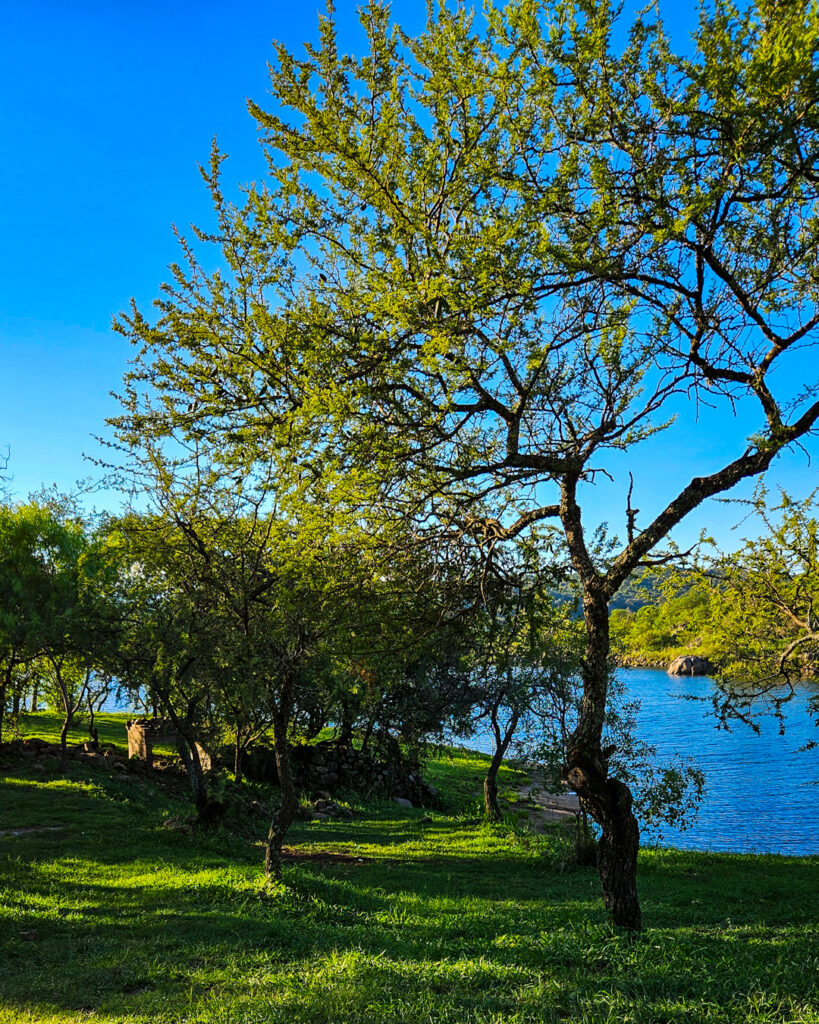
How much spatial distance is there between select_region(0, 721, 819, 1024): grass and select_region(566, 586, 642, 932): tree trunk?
52 centimetres

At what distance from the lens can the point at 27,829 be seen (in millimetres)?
13836

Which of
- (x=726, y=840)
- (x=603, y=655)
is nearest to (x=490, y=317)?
Result: (x=603, y=655)

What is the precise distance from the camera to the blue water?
21562mm

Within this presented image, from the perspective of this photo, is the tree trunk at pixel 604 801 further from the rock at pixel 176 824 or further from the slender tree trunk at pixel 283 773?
the rock at pixel 176 824

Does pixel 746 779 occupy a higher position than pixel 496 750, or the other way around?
pixel 496 750

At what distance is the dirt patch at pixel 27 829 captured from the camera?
13328 millimetres

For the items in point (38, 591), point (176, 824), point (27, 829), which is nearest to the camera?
point (27, 829)

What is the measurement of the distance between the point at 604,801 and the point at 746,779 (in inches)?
1099

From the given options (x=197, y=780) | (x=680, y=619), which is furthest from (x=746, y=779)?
(x=197, y=780)

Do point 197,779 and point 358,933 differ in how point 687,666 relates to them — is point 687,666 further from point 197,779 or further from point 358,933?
point 358,933

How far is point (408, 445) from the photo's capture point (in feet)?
24.7

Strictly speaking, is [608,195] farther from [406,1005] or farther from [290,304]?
[406,1005]

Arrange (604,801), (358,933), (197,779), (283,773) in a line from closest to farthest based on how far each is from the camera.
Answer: (604,801)
(358,933)
(283,773)
(197,779)

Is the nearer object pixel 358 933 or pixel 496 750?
pixel 358 933
